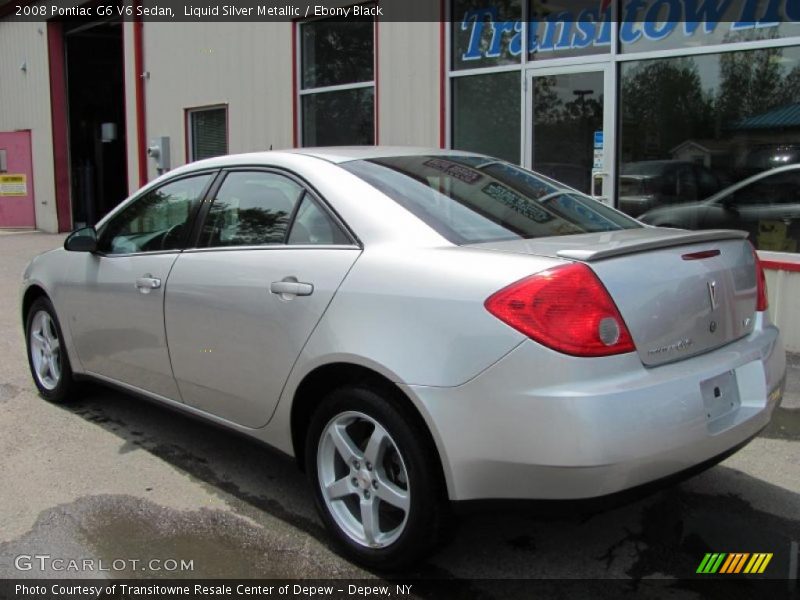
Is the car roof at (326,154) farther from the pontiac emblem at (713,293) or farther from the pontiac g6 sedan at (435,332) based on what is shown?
the pontiac emblem at (713,293)

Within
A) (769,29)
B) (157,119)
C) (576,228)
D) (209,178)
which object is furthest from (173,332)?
(157,119)

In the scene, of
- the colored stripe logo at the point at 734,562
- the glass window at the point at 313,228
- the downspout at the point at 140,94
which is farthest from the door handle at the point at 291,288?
the downspout at the point at 140,94

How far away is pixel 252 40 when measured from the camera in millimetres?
10852

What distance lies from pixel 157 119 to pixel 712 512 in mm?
11638

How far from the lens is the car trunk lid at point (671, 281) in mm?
2562

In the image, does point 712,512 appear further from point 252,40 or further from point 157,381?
point 252,40

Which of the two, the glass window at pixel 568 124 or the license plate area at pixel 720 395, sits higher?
the glass window at pixel 568 124

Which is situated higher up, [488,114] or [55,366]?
[488,114]

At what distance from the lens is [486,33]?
328 inches

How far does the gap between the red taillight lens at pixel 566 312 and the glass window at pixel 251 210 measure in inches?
50.0

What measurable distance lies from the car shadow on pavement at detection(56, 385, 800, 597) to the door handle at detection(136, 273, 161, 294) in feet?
2.94

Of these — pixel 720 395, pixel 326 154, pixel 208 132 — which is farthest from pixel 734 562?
pixel 208 132

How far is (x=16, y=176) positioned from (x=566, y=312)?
17.5 metres

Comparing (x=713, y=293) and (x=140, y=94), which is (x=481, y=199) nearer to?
(x=713, y=293)
